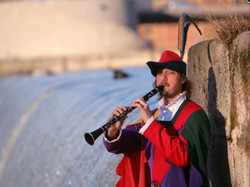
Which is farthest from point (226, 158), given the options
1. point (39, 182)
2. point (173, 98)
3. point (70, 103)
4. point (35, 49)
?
point (35, 49)

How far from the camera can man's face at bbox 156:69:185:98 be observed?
293 centimetres

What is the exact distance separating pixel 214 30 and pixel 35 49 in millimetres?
25633

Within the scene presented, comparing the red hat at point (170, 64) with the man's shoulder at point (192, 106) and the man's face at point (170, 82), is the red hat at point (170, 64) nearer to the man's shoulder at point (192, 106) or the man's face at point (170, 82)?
the man's face at point (170, 82)

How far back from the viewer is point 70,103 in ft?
26.2

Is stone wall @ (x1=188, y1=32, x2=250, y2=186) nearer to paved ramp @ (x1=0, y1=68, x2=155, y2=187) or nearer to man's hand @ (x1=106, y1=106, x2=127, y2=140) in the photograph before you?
man's hand @ (x1=106, y1=106, x2=127, y2=140)

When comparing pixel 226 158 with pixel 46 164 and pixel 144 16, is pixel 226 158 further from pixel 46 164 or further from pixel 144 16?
pixel 144 16

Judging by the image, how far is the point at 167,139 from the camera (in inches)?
105

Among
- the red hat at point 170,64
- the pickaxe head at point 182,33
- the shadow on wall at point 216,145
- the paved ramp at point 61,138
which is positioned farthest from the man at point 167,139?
the paved ramp at point 61,138

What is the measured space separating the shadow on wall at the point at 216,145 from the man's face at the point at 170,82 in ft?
1.03

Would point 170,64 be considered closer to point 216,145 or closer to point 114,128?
point 114,128

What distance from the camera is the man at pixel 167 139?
8.82 ft

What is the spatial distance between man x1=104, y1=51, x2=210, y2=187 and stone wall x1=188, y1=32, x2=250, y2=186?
242mm

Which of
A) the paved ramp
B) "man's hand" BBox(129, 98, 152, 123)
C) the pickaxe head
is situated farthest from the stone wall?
the paved ramp

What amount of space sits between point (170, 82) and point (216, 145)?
555 millimetres
